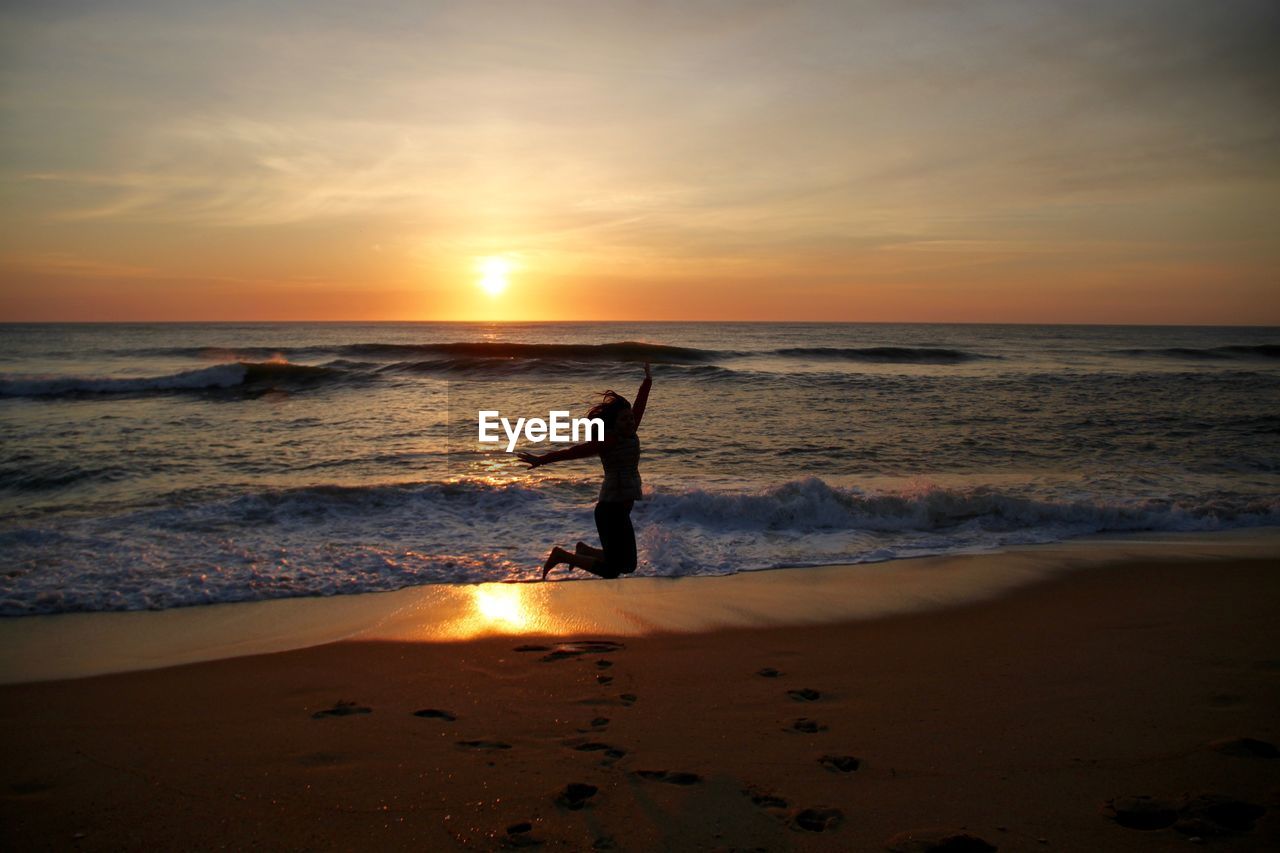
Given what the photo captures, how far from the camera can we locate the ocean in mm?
8250

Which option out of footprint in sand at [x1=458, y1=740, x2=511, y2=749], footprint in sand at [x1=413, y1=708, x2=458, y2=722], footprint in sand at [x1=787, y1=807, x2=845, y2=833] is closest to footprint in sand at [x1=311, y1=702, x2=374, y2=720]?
footprint in sand at [x1=413, y1=708, x2=458, y2=722]

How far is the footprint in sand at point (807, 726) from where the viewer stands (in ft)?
14.2

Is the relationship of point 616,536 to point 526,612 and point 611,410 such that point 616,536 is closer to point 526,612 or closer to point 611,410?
point 611,410

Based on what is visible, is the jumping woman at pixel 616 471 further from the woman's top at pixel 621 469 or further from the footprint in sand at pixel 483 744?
the footprint in sand at pixel 483 744

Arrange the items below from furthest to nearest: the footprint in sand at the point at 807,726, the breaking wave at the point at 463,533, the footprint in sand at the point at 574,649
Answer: the breaking wave at the point at 463,533 < the footprint in sand at the point at 574,649 < the footprint in sand at the point at 807,726

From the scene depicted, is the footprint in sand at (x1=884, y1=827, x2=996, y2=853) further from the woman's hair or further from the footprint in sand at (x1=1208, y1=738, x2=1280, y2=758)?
the woman's hair

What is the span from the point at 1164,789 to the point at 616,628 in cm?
378

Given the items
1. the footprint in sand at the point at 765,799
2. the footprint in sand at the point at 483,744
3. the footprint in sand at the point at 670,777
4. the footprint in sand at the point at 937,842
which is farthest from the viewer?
A: the footprint in sand at the point at 483,744

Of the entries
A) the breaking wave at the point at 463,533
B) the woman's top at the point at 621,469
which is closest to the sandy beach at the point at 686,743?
the woman's top at the point at 621,469

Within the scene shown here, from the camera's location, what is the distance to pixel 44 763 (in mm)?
4125

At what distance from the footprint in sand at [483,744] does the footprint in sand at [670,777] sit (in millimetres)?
803

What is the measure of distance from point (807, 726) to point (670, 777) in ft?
3.26

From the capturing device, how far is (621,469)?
5.59 metres

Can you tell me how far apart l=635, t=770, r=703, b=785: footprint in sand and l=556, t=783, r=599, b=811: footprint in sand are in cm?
28
